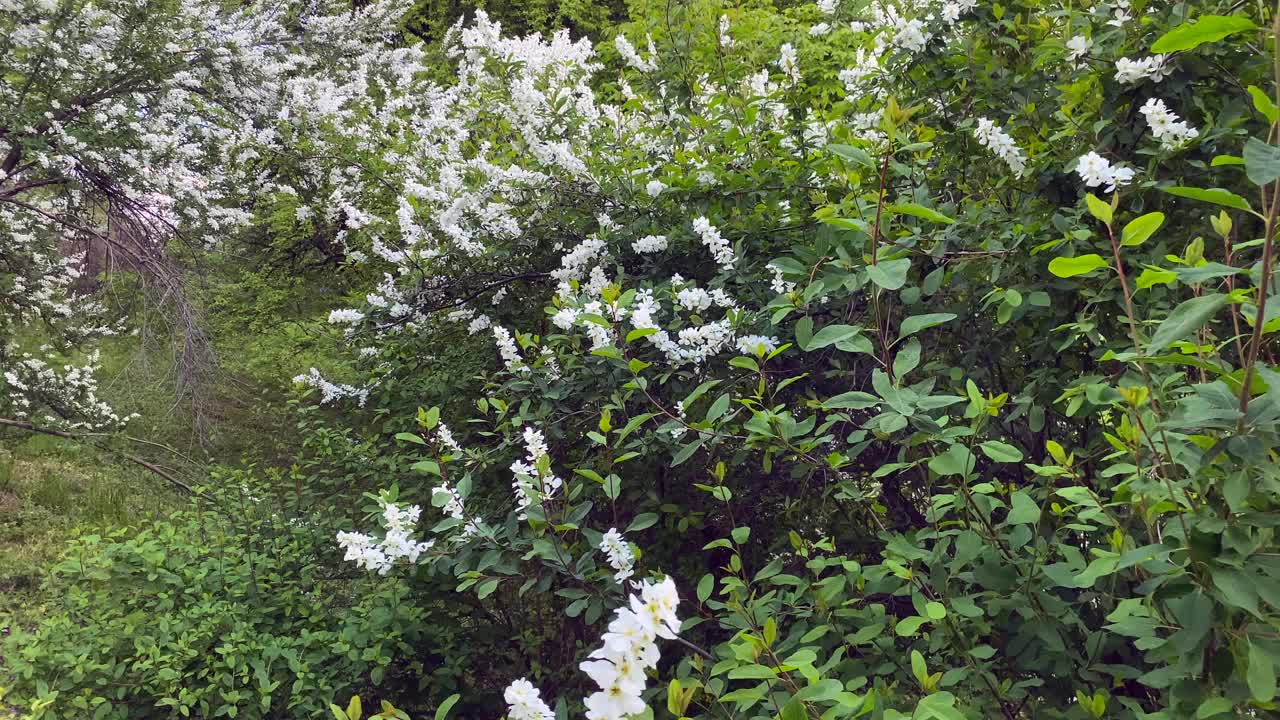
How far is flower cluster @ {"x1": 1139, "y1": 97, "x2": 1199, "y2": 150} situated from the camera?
1558 millimetres

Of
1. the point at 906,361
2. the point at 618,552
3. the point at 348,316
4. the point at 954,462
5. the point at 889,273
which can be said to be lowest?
the point at 618,552

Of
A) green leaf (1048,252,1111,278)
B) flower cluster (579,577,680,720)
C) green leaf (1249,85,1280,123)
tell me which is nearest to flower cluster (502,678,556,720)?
flower cluster (579,577,680,720)

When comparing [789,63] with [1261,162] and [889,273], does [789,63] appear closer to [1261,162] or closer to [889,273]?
[889,273]

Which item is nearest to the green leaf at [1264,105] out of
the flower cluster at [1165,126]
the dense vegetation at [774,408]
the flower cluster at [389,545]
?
the dense vegetation at [774,408]

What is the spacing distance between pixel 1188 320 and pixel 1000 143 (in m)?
1.15

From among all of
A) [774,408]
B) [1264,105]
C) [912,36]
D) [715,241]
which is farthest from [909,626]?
[912,36]

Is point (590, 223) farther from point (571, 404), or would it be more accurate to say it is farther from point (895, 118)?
point (895, 118)

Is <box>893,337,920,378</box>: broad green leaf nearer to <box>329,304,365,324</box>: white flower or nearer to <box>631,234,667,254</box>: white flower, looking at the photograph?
<box>631,234,667,254</box>: white flower

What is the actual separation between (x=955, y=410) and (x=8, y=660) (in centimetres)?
284

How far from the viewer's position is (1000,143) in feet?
6.13

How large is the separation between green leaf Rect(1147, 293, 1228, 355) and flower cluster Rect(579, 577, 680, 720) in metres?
0.63

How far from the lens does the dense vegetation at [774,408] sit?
1101mm

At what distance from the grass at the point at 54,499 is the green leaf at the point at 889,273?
5049mm

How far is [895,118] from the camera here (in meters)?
1.45
